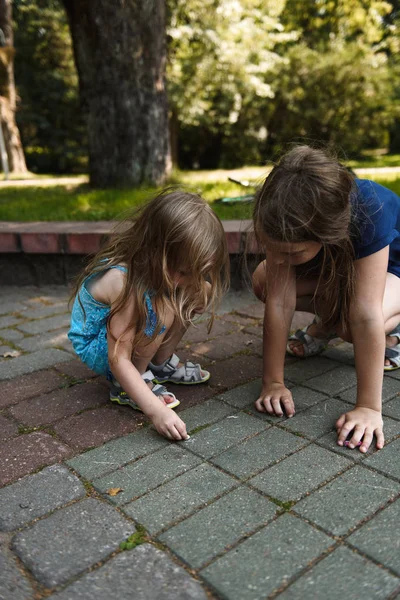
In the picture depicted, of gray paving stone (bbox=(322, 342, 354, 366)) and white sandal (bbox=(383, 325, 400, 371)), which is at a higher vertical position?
white sandal (bbox=(383, 325, 400, 371))

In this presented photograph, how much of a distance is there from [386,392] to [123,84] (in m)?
4.13

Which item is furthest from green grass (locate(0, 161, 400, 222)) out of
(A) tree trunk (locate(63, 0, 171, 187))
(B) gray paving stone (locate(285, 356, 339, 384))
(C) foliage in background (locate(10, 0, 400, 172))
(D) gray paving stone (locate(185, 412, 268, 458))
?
(C) foliage in background (locate(10, 0, 400, 172))

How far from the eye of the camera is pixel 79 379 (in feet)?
7.89

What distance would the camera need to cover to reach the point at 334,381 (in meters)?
2.29

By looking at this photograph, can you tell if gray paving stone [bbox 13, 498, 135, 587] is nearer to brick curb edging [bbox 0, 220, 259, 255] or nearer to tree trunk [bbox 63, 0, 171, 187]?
brick curb edging [bbox 0, 220, 259, 255]

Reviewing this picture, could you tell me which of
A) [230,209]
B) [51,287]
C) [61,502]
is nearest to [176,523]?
[61,502]

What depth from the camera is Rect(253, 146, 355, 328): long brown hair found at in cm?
168

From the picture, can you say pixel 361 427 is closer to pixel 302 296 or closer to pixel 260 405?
pixel 260 405

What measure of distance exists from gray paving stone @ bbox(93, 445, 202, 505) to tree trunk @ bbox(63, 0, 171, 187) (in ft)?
13.3

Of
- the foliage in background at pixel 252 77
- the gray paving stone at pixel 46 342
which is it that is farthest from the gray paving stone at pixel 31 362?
the foliage in background at pixel 252 77

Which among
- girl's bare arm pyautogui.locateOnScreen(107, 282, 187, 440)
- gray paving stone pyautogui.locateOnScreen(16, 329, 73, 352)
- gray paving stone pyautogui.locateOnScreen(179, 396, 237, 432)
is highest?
girl's bare arm pyautogui.locateOnScreen(107, 282, 187, 440)

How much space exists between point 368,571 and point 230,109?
13.6 m

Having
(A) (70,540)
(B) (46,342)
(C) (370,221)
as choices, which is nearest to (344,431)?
(C) (370,221)

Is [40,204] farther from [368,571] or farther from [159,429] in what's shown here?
[368,571]
